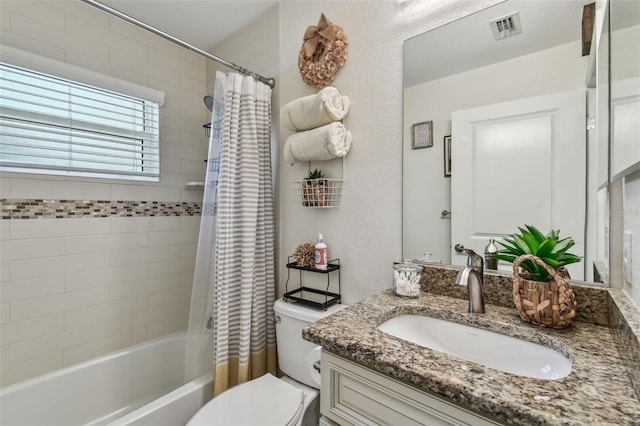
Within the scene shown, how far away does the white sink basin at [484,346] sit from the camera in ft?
2.35

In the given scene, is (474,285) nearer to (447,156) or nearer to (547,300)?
(547,300)

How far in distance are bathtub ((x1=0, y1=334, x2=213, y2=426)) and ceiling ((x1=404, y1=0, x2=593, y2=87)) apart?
5.75 feet

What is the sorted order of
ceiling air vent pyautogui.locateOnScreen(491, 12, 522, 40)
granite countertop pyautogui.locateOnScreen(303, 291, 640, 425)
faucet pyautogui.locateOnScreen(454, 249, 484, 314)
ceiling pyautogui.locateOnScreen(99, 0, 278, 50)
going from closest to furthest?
1. granite countertop pyautogui.locateOnScreen(303, 291, 640, 425)
2. faucet pyautogui.locateOnScreen(454, 249, 484, 314)
3. ceiling air vent pyautogui.locateOnScreen(491, 12, 522, 40)
4. ceiling pyautogui.locateOnScreen(99, 0, 278, 50)

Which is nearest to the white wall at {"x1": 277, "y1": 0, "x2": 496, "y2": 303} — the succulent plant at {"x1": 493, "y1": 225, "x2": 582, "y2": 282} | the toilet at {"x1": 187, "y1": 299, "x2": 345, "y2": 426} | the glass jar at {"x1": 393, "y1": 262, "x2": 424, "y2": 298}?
the glass jar at {"x1": 393, "y1": 262, "x2": 424, "y2": 298}

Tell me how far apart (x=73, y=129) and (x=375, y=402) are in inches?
80.2

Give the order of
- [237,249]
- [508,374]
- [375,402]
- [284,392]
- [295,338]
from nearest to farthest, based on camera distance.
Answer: [508,374] → [375,402] → [284,392] → [295,338] → [237,249]

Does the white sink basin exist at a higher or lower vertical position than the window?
lower

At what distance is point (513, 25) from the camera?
1000mm

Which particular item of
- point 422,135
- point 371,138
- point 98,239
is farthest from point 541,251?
point 98,239

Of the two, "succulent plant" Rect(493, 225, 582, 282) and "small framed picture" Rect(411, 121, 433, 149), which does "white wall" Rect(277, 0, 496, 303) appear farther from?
"succulent plant" Rect(493, 225, 582, 282)

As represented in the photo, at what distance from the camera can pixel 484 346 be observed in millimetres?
833

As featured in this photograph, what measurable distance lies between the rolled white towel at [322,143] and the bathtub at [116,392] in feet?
4.05

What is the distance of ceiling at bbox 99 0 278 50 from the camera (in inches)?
68.1

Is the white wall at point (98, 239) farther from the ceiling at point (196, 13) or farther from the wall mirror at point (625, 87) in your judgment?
the wall mirror at point (625, 87)
